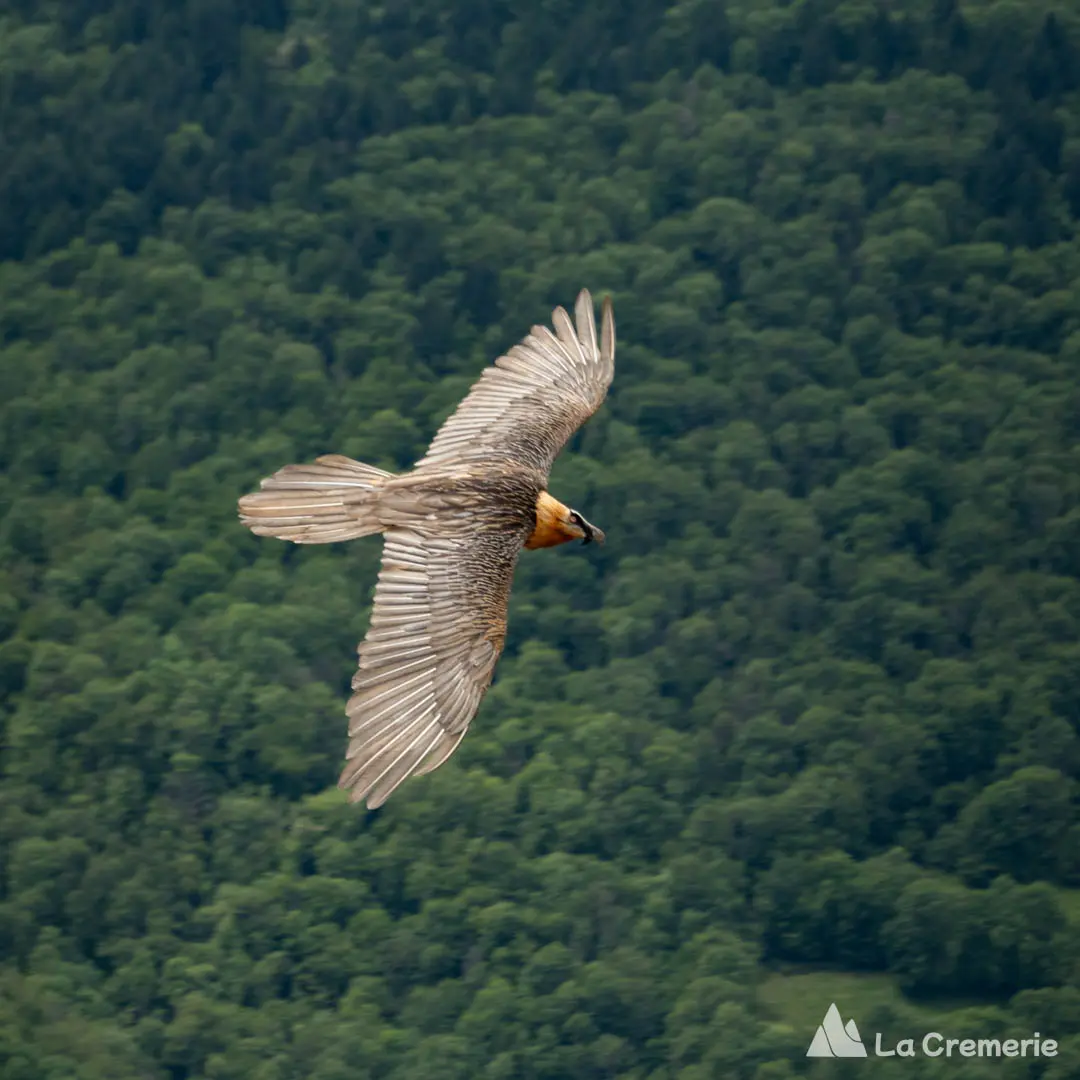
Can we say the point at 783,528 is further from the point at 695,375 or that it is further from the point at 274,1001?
the point at 274,1001

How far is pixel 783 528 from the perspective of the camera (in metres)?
67.9

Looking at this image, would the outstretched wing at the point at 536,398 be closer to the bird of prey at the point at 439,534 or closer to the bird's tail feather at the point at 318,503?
the bird of prey at the point at 439,534

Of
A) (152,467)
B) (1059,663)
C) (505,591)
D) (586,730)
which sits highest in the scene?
(505,591)

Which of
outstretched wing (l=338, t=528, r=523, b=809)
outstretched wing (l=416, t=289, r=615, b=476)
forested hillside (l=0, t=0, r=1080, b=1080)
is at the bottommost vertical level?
forested hillside (l=0, t=0, r=1080, b=1080)

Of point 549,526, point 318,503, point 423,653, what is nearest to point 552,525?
point 549,526

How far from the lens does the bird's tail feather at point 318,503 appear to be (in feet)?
49.3

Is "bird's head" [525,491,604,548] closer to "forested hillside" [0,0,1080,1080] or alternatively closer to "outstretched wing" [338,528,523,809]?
"outstretched wing" [338,528,523,809]

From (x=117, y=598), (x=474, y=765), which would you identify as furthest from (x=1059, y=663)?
(x=117, y=598)

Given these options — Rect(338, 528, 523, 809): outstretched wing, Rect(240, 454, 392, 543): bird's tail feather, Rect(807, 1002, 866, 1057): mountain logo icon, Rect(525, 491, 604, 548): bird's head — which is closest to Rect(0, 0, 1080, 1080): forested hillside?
Rect(807, 1002, 866, 1057): mountain logo icon

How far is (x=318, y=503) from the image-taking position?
15289mm

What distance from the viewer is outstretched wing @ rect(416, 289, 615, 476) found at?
17500 mm

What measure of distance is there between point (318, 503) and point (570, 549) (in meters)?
52.6

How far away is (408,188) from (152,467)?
16.7 metres

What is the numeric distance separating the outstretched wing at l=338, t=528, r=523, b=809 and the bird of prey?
0.4 inches
